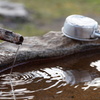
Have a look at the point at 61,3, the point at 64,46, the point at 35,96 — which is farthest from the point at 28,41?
the point at 61,3

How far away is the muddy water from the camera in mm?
3105

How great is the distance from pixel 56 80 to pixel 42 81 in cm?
16

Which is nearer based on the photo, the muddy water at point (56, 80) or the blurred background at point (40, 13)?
the muddy water at point (56, 80)

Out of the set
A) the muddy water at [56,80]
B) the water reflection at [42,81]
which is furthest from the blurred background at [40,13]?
the water reflection at [42,81]

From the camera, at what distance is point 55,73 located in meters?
3.56

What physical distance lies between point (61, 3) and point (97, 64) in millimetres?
6156

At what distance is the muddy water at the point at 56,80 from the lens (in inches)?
122

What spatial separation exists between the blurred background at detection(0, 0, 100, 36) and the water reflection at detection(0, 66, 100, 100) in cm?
368

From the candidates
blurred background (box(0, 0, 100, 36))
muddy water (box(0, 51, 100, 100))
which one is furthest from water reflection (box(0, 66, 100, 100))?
blurred background (box(0, 0, 100, 36))

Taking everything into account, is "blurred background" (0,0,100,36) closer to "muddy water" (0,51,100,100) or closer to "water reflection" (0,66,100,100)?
"muddy water" (0,51,100,100)

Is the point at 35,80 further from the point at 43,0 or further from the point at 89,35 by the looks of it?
the point at 43,0

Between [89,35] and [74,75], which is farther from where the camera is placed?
[89,35]

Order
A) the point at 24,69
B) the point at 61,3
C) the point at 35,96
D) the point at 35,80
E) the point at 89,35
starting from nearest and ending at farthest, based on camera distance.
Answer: the point at 35,96, the point at 35,80, the point at 24,69, the point at 89,35, the point at 61,3

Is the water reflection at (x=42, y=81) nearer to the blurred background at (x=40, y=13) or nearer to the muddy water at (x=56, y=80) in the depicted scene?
the muddy water at (x=56, y=80)
